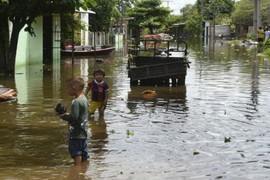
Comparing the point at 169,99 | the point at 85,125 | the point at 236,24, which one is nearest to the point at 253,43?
the point at 236,24

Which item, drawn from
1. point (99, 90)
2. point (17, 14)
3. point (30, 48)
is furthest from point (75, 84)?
point (30, 48)

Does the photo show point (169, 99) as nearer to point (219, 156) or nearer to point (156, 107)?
point (156, 107)

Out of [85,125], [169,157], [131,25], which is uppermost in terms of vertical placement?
[131,25]

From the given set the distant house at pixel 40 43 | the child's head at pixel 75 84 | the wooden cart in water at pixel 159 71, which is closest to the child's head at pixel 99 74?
the child's head at pixel 75 84

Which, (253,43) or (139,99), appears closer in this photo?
(139,99)

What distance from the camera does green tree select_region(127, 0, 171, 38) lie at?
2781 inches

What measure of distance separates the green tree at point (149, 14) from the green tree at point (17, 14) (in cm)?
4965

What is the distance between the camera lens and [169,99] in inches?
548

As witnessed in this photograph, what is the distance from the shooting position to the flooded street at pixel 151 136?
6973mm

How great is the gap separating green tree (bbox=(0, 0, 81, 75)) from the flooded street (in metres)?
3.67

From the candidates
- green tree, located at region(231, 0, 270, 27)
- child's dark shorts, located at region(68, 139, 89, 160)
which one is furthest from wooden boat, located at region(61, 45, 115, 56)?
green tree, located at region(231, 0, 270, 27)

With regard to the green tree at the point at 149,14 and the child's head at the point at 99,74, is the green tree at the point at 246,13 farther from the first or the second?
the child's head at the point at 99,74

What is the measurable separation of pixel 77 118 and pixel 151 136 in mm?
2633

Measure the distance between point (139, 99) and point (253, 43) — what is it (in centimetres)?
4090
